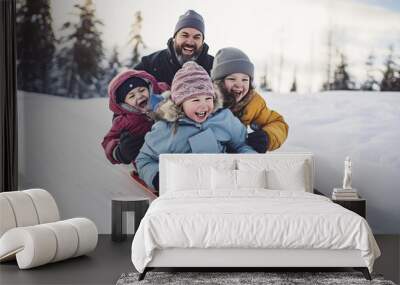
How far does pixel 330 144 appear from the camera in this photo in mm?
8008

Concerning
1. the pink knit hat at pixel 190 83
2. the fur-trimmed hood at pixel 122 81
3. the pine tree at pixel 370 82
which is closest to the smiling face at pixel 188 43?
the pink knit hat at pixel 190 83

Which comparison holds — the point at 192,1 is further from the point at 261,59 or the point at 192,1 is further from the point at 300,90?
the point at 300,90

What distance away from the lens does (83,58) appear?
8.04m

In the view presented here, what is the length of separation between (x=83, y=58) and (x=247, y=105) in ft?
6.43

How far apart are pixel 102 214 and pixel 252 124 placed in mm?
2018

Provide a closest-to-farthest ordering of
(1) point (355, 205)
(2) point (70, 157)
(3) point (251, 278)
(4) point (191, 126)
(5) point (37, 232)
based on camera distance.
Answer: (3) point (251, 278) < (5) point (37, 232) < (1) point (355, 205) < (4) point (191, 126) < (2) point (70, 157)

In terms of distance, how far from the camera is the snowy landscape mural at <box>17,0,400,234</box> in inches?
315

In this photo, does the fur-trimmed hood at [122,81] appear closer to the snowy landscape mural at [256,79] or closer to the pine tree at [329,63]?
the snowy landscape mural at [256,79]

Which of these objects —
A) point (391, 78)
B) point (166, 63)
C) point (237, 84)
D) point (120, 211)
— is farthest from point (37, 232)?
point (391, 78)

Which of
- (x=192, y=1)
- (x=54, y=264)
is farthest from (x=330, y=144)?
(x=54, y=264)

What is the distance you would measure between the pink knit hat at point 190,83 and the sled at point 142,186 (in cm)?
96

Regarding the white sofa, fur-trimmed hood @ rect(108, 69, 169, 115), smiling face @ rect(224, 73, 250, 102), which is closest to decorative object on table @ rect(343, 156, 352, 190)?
smiling face @ rect(224, 73, 250, 102)

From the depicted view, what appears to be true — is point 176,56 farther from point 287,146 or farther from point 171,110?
point 287,146

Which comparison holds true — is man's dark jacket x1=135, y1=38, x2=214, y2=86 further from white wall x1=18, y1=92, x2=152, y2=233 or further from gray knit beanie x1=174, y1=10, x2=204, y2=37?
white wall x1=18, y1=92, x2=152, y2=233
